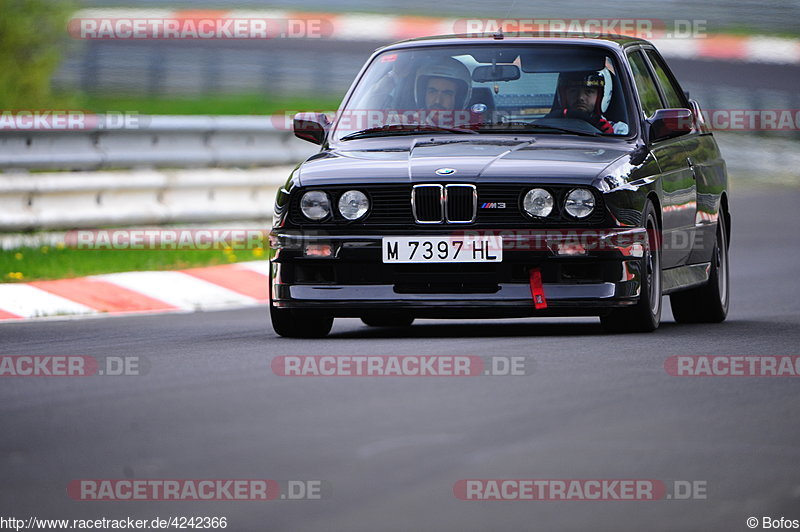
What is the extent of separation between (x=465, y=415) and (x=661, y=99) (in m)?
4.67

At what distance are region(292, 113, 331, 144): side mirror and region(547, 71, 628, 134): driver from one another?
1.26 m

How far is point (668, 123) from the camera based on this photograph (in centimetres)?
978

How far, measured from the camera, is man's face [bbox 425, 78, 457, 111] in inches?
395

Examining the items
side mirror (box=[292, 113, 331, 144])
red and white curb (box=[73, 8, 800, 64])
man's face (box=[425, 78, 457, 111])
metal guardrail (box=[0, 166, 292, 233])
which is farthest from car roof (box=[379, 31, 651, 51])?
red and white curb (box=[73, 8, 800, 64])

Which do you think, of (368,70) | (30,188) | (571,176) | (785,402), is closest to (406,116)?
(368,70)

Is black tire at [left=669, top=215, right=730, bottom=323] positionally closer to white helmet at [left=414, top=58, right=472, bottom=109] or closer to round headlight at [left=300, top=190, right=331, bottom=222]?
white helmet at [left=414, top=58, right=472, bottom=109]

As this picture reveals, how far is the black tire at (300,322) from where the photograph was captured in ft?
30.4

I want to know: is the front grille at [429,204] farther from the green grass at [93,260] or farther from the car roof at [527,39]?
the green grass at [93,260]

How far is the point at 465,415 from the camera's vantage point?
6.52 metres

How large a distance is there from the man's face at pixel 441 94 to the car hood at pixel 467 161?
15.7 inches

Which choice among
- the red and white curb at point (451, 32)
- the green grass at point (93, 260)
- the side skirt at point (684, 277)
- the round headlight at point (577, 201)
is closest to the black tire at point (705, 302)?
the side skirt at point (684, 277)

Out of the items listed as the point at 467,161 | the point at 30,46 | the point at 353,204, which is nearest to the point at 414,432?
the point at 353,204

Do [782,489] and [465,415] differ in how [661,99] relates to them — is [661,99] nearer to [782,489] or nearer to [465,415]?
→ [465,415]

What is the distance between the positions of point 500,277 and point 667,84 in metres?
2.83
